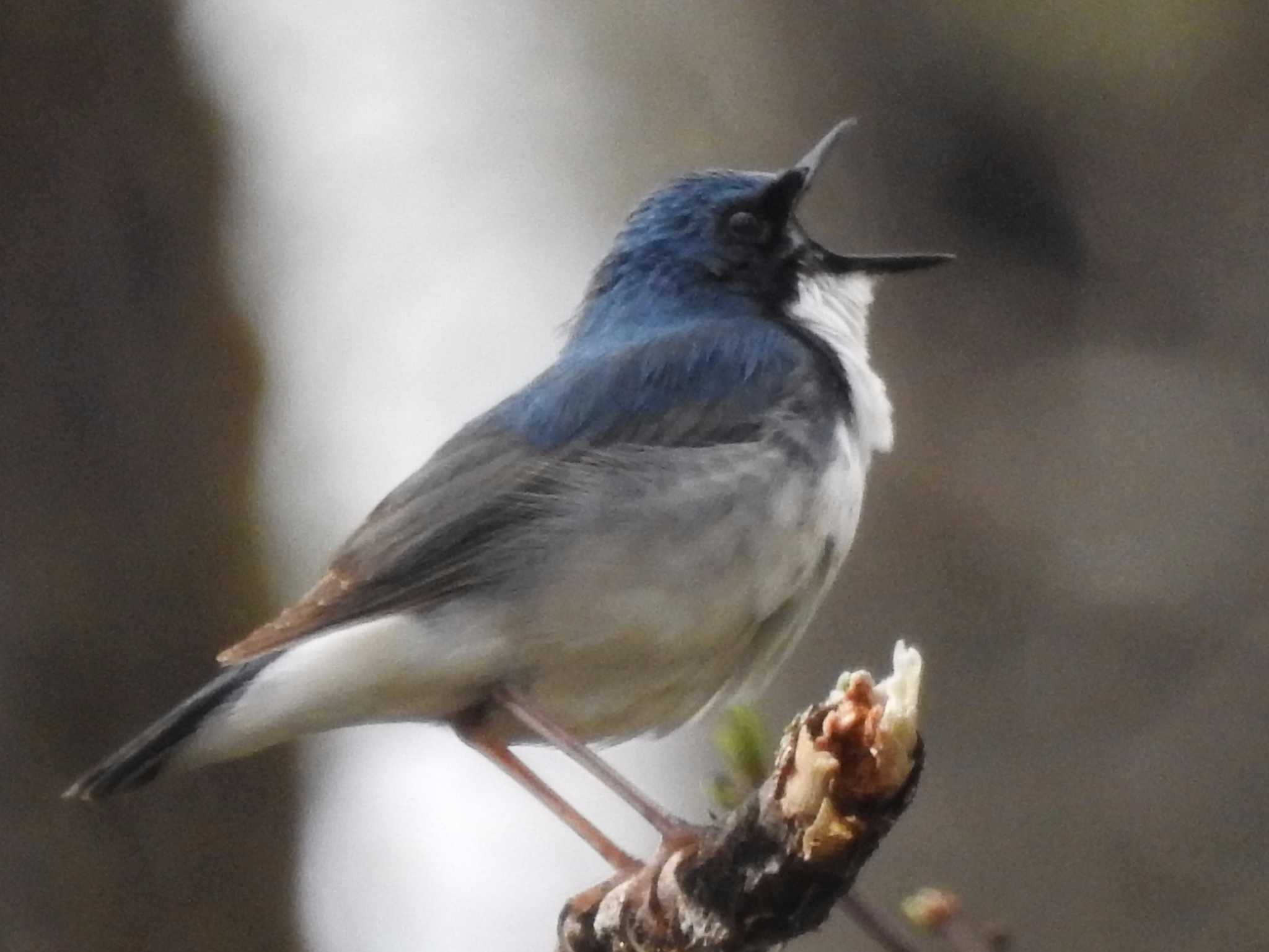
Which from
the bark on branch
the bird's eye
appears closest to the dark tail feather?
the bark on branch

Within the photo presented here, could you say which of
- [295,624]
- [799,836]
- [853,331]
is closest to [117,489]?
[295,624]

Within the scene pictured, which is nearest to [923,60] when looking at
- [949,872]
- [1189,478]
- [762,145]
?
[762,145]

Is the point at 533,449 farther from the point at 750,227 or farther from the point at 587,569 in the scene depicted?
the point at 750,227

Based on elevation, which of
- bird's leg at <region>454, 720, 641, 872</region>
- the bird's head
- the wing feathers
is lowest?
bird's leg at <region>454, 720, 641, 872</region>

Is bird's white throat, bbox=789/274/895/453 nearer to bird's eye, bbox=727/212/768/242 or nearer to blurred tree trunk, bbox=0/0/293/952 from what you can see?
Result: bird's eye, bbox=727/212/768/242

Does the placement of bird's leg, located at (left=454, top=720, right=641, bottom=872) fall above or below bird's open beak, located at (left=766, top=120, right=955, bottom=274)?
below

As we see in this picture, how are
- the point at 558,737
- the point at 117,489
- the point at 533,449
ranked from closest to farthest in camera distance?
the point at 558,737 → the point at 533,449 → the point at 117,489
